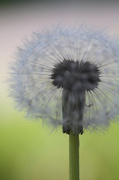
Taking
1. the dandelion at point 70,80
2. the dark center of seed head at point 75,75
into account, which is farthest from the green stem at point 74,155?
the dark center of seed head at point 75,75

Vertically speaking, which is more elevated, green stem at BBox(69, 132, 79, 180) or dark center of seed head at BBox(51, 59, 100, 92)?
dark center of seed head at BBox(51, 59, 100, 92)

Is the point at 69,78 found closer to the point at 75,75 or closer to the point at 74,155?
the point at 75,75

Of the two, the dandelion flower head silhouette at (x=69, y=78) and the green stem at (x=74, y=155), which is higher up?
the dandelion flower head silhouette at (x=69, y=78)

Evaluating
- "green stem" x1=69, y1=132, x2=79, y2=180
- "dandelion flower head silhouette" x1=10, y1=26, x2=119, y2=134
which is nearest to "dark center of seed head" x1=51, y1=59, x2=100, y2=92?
"dandelion flower head silhouette" x1=10, y1=26, x2=119, y2=134

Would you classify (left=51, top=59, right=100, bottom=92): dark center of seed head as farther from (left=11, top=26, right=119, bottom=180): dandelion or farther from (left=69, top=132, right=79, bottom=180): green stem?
(left=69, top=132, right=79, bottom=180): green stem

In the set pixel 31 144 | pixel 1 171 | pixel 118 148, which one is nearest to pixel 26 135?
pixel 31 144

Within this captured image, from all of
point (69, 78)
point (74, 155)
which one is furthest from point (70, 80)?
point (74, 155)

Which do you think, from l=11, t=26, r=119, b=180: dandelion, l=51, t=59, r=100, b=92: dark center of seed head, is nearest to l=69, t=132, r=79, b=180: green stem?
l=11, t=26, r=119, b=180: dandelion

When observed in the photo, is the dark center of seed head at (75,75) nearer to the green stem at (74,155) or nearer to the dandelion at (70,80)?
the dandelion at (70,80)
